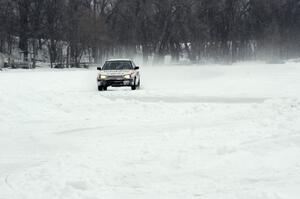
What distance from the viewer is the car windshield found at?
2873cm

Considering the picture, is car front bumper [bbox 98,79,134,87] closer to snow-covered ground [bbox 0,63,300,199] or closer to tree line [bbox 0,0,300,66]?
snow-covered ground [bbox 0,63,300,199]

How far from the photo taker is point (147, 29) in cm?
8756

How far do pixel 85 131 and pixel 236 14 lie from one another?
8389cm

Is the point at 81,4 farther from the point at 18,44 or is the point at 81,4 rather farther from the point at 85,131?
the point at 85,131

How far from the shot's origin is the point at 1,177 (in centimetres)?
845

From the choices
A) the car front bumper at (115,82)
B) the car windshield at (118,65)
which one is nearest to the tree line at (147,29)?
the car windshield at (118,65)

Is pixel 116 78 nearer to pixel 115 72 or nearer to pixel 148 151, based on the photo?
pixel 115 72

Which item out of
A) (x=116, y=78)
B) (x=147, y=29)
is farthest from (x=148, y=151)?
(x=147, y=29)

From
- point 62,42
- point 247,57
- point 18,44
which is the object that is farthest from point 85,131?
point 247,57

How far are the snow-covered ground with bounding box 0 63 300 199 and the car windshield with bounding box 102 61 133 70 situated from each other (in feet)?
35.4

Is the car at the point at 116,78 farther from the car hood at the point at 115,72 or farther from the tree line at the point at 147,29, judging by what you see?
the tree line at the point at 147,29

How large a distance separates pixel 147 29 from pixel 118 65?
59288mm

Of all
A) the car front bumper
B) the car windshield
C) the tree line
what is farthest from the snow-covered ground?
the tree line

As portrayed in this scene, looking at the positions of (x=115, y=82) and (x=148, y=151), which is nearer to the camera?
(x=148, y=151)
